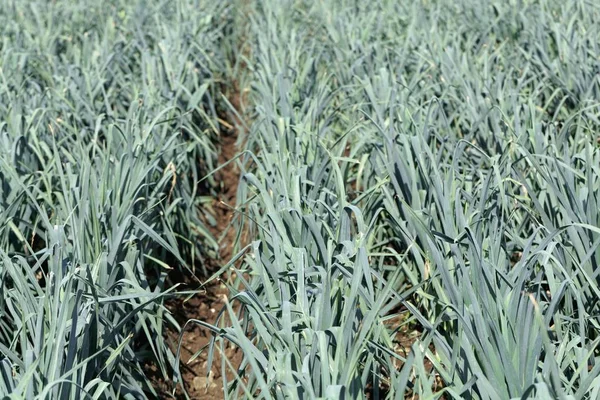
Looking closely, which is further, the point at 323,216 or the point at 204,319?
the point at 204,319

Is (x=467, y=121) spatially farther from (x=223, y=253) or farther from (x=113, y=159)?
(x=113, y=159)

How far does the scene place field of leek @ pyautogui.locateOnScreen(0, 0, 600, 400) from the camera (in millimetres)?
1877

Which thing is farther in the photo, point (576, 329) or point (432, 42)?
point (432, 42)

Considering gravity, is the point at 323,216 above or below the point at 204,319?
above

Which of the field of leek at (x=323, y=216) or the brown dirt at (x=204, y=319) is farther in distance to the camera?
the brown dirt at (x=204, y=319)

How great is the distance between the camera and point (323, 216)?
254cm

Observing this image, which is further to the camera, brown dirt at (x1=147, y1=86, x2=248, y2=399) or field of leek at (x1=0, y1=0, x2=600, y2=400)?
brown dirt at (x1=147, y1=86, x2=248, y2=399)

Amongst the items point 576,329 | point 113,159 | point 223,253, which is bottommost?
point 223,253

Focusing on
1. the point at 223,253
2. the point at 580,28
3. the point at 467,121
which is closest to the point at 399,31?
the point at 580,28

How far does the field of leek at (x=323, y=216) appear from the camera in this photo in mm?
1877

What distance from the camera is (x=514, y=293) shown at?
1877 mm

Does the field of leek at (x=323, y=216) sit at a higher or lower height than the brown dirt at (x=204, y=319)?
higher

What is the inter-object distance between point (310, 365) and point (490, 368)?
14.8 inches

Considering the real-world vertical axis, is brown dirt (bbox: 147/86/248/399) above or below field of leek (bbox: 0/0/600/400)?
below
